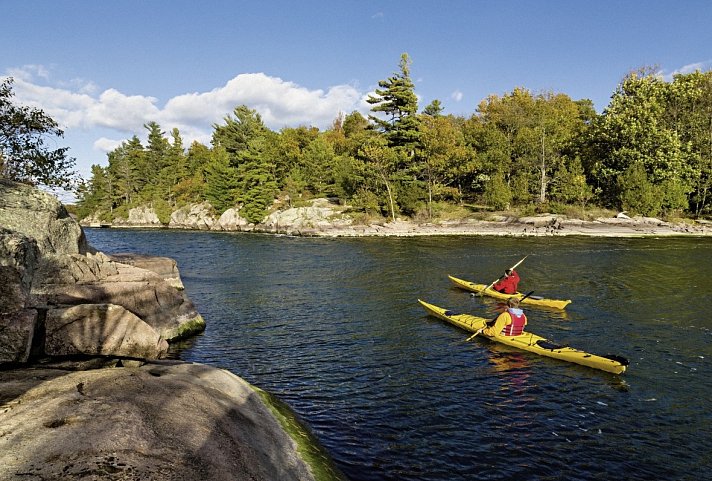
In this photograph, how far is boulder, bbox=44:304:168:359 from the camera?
1001 cm

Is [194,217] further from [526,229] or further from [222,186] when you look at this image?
[526,229]

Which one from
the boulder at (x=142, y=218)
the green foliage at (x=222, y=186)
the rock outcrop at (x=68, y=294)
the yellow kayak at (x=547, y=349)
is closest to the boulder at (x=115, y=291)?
the rock outcrop at (x=68, y=294)

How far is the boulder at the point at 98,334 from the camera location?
10008mm

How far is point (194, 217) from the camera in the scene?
84062mm

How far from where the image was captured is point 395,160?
198 feet

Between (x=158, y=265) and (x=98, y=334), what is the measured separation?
444 inches

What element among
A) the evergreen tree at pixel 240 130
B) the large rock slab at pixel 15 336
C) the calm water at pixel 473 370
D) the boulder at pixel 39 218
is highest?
the evergreen tree at pixel 240 130

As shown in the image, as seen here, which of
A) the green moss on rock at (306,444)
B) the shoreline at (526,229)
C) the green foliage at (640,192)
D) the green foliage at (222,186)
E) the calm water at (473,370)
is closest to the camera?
the green moss on rock at (306,444)

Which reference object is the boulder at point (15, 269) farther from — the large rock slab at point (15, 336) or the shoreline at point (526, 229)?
the shoreline at point (526, 229)

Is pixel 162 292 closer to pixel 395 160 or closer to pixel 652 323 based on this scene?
pixel 652 323

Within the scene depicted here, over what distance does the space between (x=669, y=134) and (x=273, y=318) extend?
5500 centimetres

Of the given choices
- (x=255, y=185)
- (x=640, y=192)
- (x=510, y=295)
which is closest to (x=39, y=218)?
(x=510, y=295)

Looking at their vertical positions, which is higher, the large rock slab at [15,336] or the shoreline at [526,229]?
the shoreline at [526,229]

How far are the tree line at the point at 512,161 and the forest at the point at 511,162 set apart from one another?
0.52 ft
